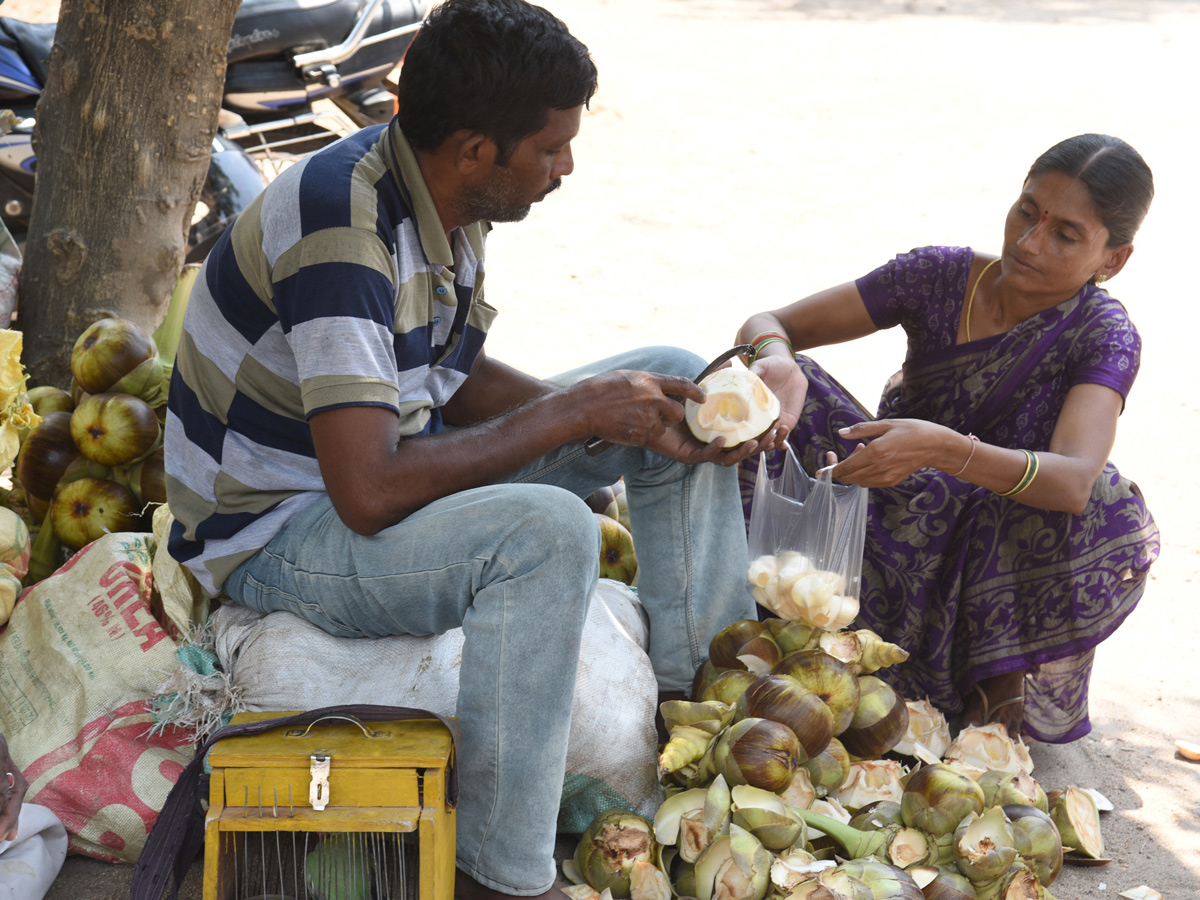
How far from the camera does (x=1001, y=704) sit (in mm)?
2713

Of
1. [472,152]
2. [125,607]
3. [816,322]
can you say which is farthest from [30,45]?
[816,322]

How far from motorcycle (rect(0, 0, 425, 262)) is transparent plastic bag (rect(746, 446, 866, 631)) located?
9.92 ft

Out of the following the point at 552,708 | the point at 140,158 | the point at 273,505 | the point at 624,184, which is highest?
the point at 140,158

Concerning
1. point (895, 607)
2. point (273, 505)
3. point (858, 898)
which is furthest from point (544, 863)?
point (895, 607)

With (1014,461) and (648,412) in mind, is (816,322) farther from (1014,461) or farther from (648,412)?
(648,412)

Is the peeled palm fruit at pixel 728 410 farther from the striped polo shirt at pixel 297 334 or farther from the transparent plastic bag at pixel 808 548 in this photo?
the striped polo shirt at pixel 297 334

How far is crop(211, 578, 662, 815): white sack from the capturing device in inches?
80.9

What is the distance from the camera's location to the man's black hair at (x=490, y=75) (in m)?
1.99

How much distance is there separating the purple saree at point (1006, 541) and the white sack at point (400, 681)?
0.83m

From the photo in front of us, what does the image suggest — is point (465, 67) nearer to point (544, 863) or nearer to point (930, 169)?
point (544, 863)

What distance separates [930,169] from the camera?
9.27m

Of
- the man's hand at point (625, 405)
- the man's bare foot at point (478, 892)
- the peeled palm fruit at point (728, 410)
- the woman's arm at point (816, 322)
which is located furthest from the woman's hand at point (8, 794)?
the woman's arm at point (816, 322)

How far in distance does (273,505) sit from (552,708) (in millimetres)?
663

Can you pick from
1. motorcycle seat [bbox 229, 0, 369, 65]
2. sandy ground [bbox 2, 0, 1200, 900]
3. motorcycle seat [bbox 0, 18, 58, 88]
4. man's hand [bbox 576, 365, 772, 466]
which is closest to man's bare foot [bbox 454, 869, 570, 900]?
sandy ground [bbox 2, 0, 1200, 900]
